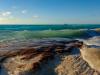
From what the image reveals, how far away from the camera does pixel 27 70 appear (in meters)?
8.21

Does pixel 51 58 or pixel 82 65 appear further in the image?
pixel 51 58

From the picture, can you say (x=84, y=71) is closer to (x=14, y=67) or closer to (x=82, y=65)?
(x=82, y=65)

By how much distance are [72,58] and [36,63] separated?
6.09 feet

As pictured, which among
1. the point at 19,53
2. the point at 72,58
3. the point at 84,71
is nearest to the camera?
the point at 84,71

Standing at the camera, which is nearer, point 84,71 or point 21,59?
point 84,71

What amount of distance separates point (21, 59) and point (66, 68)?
2552 millimetres

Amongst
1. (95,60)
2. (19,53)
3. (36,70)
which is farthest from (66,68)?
(19,53)

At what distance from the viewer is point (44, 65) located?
8.86m

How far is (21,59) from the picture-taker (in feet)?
32.5

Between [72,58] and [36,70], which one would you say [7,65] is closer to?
[36,70]

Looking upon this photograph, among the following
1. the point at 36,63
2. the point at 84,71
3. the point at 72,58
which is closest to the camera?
the point at 84,71

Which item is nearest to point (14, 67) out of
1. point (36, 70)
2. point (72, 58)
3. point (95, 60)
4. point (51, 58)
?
point (36, 70)

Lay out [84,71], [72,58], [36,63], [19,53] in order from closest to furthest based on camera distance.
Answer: [84,71], [36,63], [72,58], [19,53]

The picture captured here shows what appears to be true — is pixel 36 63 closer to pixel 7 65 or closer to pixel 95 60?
pixel 7 65
